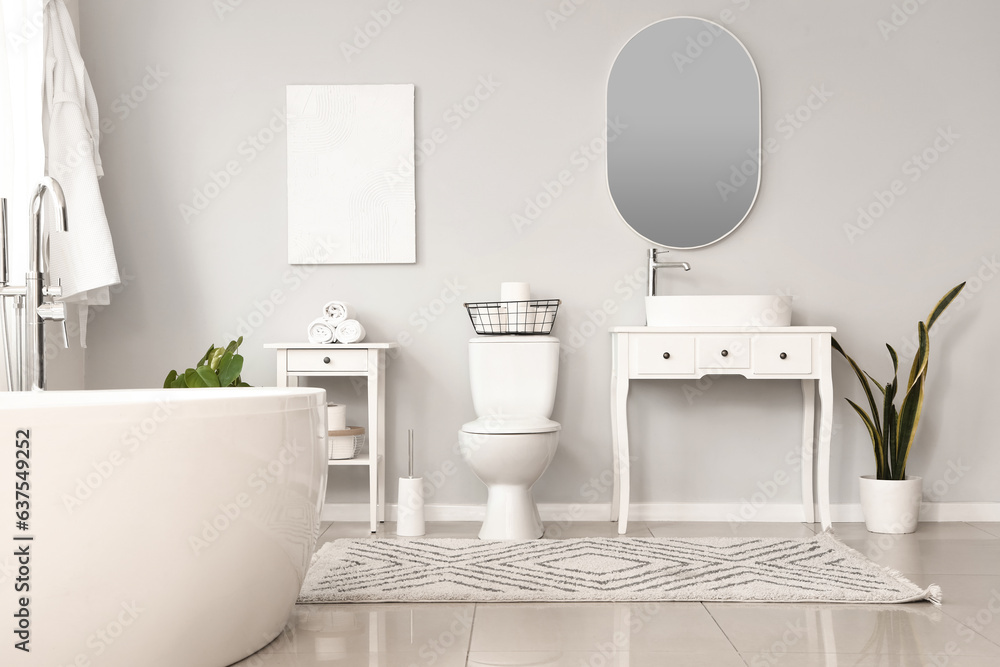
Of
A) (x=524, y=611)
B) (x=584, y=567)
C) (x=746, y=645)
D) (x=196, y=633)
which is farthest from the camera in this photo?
(x=584, y=567)

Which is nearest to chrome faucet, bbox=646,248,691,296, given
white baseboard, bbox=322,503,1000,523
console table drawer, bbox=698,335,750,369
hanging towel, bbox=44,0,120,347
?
console table drawer, bbox=698,335,750,369

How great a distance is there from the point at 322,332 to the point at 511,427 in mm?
831

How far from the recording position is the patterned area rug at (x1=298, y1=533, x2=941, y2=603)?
2.19 meters

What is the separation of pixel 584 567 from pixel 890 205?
1.99 metres

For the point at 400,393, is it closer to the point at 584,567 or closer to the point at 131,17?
the point at 584,567

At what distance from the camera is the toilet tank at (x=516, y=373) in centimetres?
320

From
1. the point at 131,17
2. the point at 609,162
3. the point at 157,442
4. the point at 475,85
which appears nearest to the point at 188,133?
the point at 131,17

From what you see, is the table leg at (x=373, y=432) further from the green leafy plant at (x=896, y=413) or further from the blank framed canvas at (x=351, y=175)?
the green leafy plant at (x=896, y=413)

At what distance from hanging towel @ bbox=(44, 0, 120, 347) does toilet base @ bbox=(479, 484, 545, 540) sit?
1645mm

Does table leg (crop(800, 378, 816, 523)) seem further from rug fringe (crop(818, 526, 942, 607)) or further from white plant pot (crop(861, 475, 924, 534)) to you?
rug fringe (crop(818, 526, 942, 607))

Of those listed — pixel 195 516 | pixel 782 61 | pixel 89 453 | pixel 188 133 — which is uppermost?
pixel 782 61

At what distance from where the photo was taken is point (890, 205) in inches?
132

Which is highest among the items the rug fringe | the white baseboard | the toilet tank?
the toilet tank

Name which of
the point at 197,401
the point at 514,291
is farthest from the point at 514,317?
the point at 197,401
